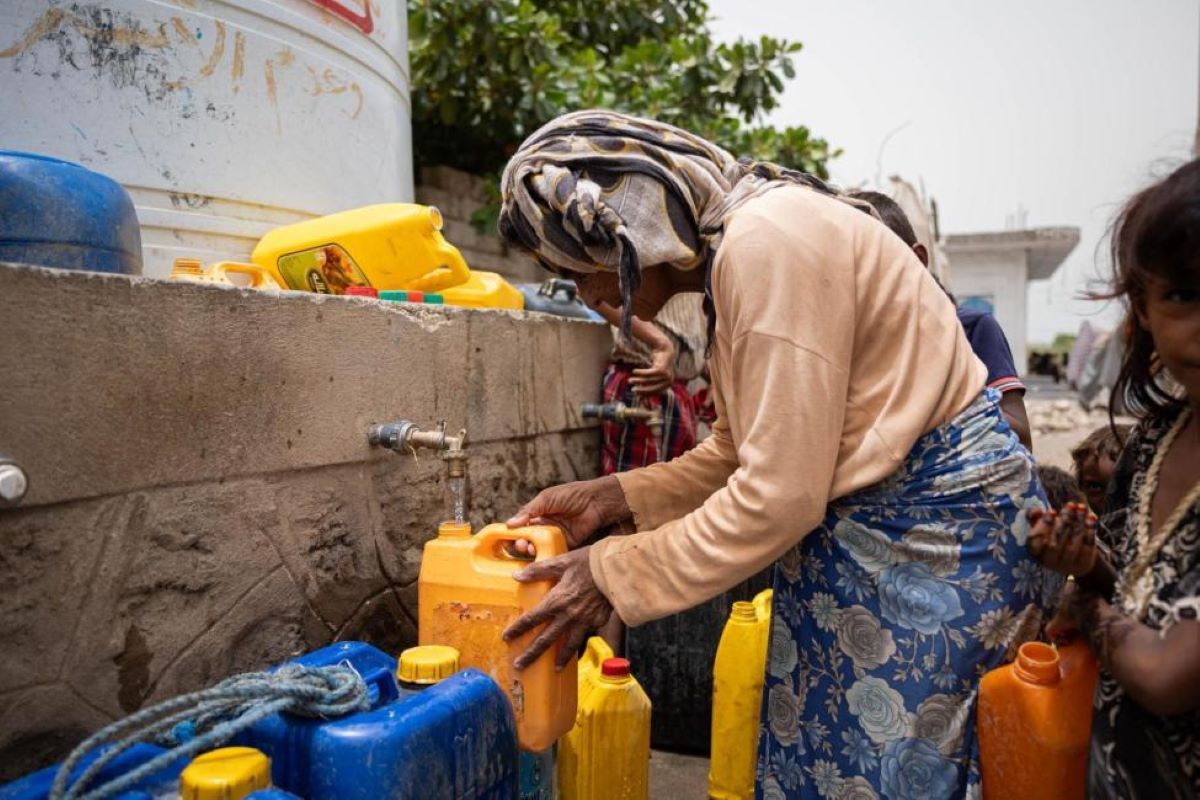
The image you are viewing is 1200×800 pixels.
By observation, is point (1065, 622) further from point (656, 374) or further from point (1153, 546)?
point (656, 374)

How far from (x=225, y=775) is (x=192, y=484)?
0.72m

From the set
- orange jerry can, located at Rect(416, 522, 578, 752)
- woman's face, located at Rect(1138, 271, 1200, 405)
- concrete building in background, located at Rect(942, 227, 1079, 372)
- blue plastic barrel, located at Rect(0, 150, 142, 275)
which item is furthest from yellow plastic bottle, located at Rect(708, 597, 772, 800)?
concrete building in background, located at Rect(942, 227, 1079, 372)

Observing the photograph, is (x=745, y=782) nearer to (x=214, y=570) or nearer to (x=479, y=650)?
(x=479, y=650)

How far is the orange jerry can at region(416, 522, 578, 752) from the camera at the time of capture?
1597 mm

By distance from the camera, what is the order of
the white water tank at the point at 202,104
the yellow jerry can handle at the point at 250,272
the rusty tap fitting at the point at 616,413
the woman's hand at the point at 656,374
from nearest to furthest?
the white water tank at the point at 202,104 → the yellow jerry can handle at the point at 250,272 → the rusty tap fitting at the point at 616,413 → the woman's hand at the point at 656,374

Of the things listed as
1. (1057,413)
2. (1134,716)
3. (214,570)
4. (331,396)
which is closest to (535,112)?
(331,396)

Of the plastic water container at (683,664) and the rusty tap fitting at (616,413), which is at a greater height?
the rusty tap fitting at (616,413)

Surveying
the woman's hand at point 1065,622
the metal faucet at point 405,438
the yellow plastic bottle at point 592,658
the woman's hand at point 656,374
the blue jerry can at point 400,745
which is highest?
the woman's hand at point 656,374

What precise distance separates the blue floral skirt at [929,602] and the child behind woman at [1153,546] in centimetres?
11

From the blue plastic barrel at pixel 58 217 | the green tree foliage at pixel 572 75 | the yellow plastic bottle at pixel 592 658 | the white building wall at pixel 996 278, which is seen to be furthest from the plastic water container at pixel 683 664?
the white building wall at pixel 996 278

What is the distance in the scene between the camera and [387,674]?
4.63 feet

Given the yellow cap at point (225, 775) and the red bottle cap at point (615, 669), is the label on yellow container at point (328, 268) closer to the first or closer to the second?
the red bottle cap at point (615, 669)

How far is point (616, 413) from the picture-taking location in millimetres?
3178

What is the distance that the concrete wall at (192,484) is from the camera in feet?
4.45
